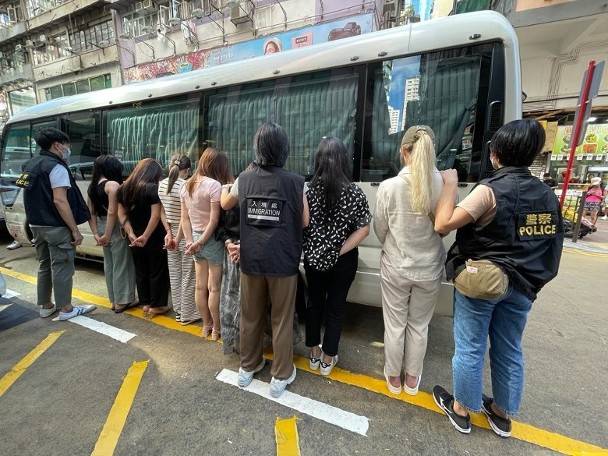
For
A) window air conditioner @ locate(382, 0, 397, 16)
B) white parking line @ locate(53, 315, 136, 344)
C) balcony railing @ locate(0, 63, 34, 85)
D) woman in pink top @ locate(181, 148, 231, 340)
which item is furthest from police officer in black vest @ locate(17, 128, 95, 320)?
balcony railing @ locate(0, 63, 34, 85)

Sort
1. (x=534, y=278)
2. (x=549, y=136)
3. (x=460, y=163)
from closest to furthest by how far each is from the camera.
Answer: (x=534, y=278) → (x=460, y=163) → (x=549, y=136)

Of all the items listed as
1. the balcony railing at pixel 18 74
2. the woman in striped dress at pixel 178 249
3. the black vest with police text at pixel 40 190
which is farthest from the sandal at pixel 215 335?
the balcony railing at pixel 18 74

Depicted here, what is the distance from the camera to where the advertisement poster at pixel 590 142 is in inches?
407

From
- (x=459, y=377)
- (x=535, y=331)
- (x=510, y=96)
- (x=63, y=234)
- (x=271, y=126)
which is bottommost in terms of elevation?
(x=535, y=331)

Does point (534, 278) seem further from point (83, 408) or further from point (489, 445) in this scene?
point (83, 408)

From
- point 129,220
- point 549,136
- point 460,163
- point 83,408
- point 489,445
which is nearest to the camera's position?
point 489,445

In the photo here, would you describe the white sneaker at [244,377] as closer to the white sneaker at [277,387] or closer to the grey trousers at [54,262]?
the white sneaker at [277,387]

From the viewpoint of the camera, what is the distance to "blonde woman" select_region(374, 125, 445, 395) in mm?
1875

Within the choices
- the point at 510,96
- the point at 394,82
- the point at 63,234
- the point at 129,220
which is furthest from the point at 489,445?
the point at 63,234

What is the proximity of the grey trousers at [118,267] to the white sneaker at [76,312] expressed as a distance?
0.84ft

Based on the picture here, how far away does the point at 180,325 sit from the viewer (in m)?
3.28

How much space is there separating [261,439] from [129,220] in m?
2.47

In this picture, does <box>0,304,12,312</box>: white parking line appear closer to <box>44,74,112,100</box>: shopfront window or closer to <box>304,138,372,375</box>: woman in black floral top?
<box>304,138,372,375</box>: woman in black floral top

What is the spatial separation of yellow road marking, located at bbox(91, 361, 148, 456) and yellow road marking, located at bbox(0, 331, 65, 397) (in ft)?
2.94
